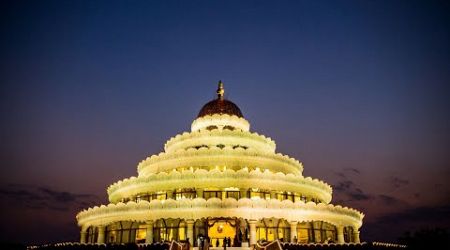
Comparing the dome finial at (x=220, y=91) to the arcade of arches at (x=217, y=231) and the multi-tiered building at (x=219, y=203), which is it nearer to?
the multi-tiered building at (x=219, y=203)

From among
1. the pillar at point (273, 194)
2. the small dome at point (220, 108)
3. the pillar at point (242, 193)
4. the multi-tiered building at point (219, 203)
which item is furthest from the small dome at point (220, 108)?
the pillar at point (242, 193)

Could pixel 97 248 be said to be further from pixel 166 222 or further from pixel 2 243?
pixel 2 243

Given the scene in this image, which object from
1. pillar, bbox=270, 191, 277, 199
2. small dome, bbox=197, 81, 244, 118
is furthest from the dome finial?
pillar, bbox=270, 191, 277, 199

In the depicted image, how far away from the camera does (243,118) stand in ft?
233

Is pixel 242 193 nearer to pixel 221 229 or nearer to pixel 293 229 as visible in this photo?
pixel 221 229

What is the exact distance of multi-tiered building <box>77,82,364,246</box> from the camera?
46250 millimetres

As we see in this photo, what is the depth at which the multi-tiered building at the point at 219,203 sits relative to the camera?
1821 inches

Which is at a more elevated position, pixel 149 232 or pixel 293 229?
pixel 293 229

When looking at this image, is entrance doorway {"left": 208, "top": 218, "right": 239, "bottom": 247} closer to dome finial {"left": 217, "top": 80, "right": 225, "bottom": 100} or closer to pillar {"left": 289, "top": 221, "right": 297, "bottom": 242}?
pillar {"left": 289, "top": 221, "right": 297, "bottom": 242}

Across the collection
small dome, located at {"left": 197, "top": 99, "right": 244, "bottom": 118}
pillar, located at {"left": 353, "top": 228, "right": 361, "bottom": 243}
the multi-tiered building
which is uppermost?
small dome, located at {"left": 197, "top": 99, "right": 244, "bottom": 118}

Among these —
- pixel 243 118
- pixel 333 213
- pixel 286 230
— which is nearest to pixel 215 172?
pixel 286 230

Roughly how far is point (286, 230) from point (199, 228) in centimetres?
1024

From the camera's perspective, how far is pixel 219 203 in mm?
45812

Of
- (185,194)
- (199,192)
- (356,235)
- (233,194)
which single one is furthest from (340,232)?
(185,194)
